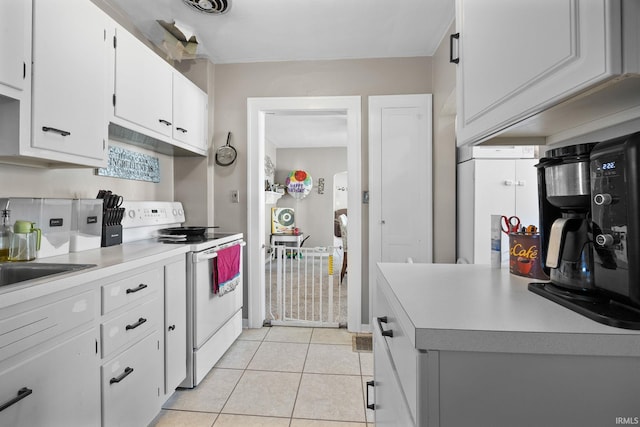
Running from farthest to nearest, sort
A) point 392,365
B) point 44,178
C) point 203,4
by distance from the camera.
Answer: point 203,4
point 44,178
point 392,365

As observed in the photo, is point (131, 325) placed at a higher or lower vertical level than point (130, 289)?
lower

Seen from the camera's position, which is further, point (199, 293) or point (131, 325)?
point (199, 293)

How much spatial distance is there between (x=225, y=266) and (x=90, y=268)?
1.14 m

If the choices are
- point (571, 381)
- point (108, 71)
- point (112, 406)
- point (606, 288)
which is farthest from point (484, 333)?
point (108, 71)

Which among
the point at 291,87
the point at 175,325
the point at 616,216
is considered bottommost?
the point at 175,325

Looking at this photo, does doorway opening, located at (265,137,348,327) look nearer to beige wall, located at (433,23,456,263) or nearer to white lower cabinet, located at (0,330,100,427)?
beige wall, located at (433,23,456,263)

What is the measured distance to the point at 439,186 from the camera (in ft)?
9.57

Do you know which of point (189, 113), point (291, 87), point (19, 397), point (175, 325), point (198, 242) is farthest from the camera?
point (291, 87)

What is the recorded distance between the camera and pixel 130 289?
149 cm

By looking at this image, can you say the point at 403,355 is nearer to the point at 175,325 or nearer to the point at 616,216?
the point at 616,216

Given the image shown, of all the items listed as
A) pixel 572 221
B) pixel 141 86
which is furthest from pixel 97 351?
pixel 572 221

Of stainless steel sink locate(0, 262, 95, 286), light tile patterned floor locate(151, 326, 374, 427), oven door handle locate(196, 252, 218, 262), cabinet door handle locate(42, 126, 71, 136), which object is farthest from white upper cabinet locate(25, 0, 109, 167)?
light tile patterned floor locate(151, 326, 374, 427)

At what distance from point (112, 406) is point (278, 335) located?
1.67 m

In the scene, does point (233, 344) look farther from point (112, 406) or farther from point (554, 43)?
point (554, 43)
